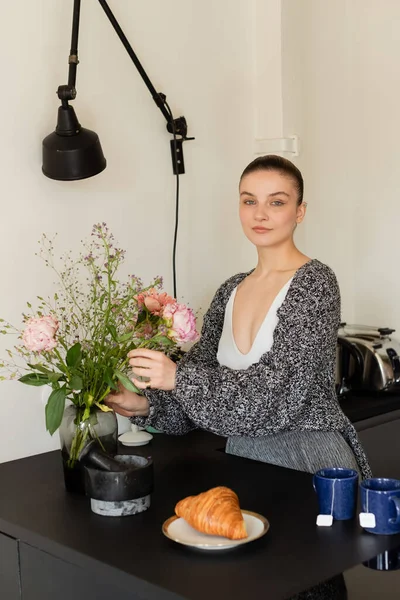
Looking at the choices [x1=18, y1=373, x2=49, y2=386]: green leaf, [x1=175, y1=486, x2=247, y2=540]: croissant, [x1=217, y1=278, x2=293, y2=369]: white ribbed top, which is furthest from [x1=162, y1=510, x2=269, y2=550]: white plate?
[x1=217, y1=278, x2=293, y2=369]: white ribbed top

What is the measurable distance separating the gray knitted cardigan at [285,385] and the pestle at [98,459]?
0.20m

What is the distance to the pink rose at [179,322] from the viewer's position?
1.58m

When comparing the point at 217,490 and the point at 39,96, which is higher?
the point at 39,96

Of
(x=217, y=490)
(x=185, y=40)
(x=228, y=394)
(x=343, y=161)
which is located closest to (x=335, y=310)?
(x=228, y=394)

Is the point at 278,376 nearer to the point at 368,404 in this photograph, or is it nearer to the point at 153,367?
the point at 153,367

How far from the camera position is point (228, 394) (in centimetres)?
165

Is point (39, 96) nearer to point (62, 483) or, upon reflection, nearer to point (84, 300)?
point (84, 300)

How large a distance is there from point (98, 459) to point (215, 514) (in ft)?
0.97

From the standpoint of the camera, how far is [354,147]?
293cm

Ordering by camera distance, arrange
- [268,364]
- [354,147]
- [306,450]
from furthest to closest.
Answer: [354,147]
[306,450]
[268,364]

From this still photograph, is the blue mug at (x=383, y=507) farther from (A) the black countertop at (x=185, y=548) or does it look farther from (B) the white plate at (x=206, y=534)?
(B) the white plate at (x=206, y=534)

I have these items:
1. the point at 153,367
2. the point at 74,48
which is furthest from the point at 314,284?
the point at 74,48

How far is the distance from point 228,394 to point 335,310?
315 millimetres

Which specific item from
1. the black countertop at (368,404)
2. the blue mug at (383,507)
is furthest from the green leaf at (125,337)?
the black countertop at (368,404)
